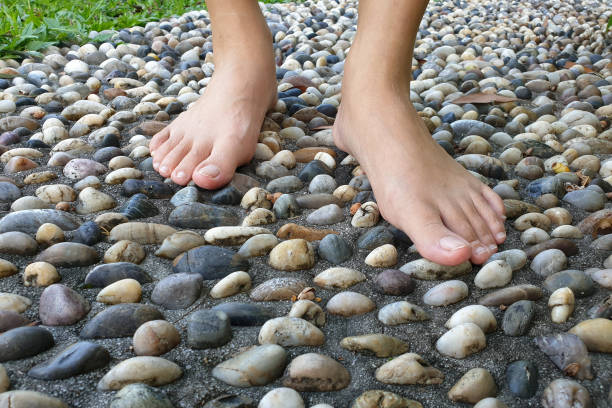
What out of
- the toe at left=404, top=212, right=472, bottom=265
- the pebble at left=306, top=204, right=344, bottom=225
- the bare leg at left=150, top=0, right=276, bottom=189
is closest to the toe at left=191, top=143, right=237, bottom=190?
the bare leg at left=150, top=0, right=276, bottom=189

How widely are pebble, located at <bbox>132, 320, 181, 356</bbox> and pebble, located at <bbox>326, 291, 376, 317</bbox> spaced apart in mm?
244

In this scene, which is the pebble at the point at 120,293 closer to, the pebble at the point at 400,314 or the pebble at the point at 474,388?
the pebble at the point at 400,314

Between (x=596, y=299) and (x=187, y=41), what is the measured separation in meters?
2.04

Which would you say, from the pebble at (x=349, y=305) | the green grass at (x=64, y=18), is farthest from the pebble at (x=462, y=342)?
the green grass at (x=64, y=18)

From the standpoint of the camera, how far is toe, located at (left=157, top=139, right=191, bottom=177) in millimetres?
1360

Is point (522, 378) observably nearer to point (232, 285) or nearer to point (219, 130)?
point (232, 285)

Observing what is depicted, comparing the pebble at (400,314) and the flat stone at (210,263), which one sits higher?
the flat stone at (210,263)

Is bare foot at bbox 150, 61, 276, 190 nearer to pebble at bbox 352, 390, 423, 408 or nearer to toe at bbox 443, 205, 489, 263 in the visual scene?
toe at bbox 443, 205, 489, 263

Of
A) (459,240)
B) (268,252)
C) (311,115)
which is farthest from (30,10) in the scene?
(459,240)

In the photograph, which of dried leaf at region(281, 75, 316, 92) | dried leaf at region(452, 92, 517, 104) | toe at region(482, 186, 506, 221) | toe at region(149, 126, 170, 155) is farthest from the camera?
dried leaf at region(281, 75, 316, 92)

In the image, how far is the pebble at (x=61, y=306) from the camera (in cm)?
89

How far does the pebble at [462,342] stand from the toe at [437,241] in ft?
0.57

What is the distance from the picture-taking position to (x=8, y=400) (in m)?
0.69

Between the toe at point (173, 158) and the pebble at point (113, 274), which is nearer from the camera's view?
the pebble at point (113, 274)
